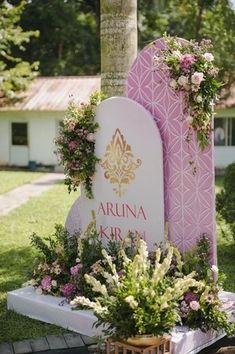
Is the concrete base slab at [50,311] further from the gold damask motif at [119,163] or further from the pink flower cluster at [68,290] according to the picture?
the gold damask motif at [119,163]

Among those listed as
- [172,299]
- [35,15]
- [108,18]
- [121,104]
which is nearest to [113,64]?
[108,18]

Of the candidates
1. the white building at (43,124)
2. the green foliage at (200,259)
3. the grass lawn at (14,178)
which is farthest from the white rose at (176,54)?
the white building at (43,124)

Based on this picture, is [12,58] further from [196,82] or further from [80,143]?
[196,82]

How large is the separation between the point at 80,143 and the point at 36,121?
1805 cm

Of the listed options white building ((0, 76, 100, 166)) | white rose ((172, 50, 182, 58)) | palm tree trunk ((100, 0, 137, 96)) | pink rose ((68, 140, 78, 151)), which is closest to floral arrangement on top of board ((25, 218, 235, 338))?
pink rose ((68, 140, 78, 151))

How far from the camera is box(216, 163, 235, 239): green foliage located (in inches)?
305

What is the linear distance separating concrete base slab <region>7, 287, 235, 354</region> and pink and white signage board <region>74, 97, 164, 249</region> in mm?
889

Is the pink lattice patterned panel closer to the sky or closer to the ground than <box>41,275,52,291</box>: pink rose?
closer to the sky

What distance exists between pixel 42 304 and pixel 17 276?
71.8 inches

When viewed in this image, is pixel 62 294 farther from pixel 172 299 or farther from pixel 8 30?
pixel 8 30

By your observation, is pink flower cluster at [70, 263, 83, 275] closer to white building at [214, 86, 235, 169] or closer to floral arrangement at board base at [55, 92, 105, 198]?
floral arrangement at board base at [55, 92, 105, 198]

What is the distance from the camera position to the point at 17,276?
6992 mm

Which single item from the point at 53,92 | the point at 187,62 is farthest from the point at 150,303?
the point at 53,92

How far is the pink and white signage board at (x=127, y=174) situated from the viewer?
5121 millimetres
